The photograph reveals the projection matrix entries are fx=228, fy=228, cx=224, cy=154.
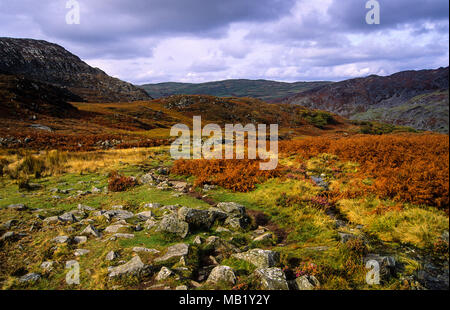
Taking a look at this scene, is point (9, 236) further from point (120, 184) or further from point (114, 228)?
point (120, 184)

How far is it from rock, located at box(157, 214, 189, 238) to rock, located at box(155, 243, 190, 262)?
76cm

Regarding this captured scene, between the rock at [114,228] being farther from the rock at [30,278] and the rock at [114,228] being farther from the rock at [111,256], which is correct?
the rock at [30,278]

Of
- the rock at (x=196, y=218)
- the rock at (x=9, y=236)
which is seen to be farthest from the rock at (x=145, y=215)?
the rock at (x=9, y=236)

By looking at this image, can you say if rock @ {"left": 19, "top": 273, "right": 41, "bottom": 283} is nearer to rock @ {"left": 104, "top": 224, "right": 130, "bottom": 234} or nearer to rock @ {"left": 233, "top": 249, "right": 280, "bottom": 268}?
rock @ {"left": 104, "top": 224, "right": 130, "bottom": 234}

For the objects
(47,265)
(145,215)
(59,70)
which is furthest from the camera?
(59,70)

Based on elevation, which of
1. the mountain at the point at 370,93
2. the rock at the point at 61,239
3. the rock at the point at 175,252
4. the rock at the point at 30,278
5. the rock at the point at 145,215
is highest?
the mountain at the point at 370,93

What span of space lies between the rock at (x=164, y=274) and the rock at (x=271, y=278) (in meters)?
1.81

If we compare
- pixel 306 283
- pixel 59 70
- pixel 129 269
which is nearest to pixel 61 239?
pixel 129 269

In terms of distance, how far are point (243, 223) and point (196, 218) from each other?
5.54 feet

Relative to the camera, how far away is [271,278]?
4.63 metres

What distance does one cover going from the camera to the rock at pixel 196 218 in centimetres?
750

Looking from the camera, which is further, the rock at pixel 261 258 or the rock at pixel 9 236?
the rock at pixel 9 236

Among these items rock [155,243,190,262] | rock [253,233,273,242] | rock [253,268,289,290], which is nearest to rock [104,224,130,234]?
Result: rock [155,243,190,262]
